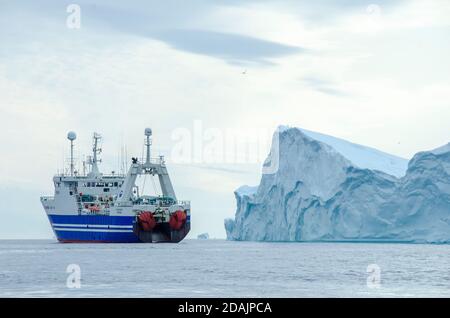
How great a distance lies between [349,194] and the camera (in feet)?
222

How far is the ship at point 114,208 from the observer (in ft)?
236

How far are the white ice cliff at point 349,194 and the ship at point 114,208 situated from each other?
8306mm

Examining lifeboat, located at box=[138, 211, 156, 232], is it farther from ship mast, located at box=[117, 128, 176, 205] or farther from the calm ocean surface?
the calm ocean surface

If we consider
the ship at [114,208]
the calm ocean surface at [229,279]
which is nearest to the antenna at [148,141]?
the ship at [114,208]

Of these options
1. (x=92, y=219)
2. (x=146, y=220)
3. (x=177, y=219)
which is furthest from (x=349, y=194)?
(x=92, y=219)

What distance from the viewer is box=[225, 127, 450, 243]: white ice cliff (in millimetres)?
64875

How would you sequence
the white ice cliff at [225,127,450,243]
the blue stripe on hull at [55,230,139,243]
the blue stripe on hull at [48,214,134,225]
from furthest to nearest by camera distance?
the blue stripe on hull at [55,230,139,243], the blue stripe on hull at [48,214,134,225], the white ice cliff at [225,127,450,243]

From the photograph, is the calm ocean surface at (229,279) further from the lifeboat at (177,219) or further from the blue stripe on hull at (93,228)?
the blue stripe on hull at (93,228)

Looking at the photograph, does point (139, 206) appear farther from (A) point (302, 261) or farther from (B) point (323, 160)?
(A) point (302, 261)

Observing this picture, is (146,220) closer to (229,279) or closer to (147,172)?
(147,172)

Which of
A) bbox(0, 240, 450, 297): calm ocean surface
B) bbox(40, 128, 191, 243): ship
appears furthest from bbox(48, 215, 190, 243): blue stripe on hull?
bbox(0, 240, 450, 297): calm ocean surface

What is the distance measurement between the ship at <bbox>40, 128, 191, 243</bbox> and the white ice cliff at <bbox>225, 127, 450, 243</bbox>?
8.31m

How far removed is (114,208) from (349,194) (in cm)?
1939
